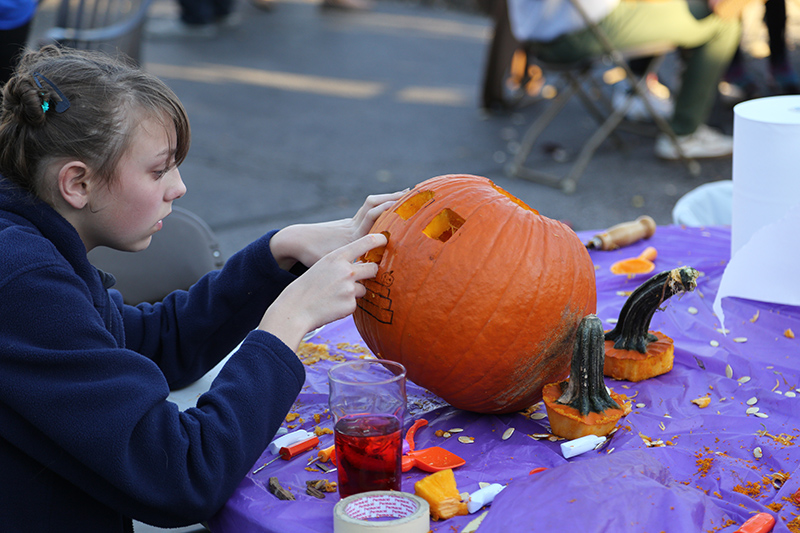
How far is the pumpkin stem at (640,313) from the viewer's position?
1.46 m

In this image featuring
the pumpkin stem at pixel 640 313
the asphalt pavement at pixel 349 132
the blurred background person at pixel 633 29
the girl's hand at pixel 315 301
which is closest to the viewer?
the girl's hand at pixel 315 301

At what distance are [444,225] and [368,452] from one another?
0.50 m

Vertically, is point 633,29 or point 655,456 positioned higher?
point 633,29

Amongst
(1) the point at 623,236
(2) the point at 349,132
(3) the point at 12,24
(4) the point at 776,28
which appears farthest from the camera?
(2) the point at 349,132

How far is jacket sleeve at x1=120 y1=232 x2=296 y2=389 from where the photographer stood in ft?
5.06

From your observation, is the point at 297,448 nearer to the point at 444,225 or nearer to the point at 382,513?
the point at 382,513

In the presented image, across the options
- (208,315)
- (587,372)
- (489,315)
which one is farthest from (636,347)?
(208,315)

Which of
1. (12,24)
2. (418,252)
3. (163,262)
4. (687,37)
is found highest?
(687,37)

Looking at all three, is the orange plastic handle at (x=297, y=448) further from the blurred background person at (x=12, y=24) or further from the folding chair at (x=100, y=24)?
the folding chair at (x=100, y=24)

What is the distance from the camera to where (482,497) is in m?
1.15

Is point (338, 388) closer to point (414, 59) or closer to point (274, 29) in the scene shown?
point (414, 59)

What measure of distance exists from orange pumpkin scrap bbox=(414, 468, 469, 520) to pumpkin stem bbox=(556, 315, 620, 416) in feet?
0.94

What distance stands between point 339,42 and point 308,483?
811cm

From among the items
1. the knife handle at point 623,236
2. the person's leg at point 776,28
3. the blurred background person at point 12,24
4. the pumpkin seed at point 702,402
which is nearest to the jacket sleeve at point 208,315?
the pumpkin seed at point 702,402
